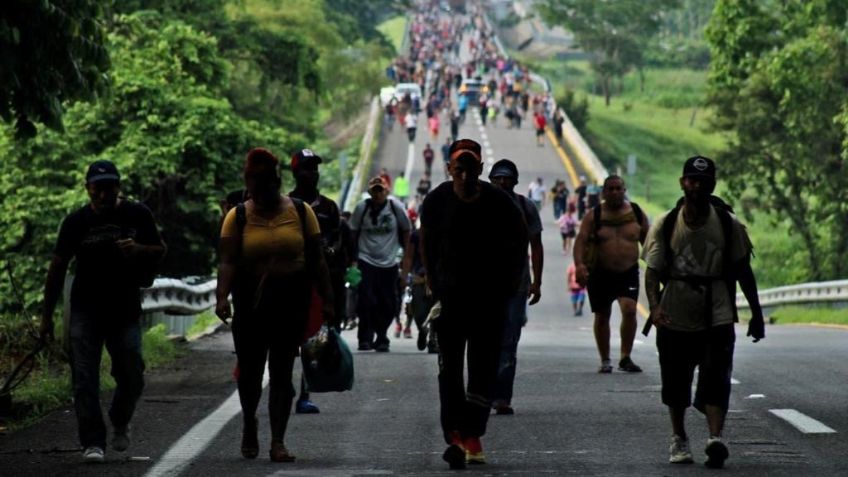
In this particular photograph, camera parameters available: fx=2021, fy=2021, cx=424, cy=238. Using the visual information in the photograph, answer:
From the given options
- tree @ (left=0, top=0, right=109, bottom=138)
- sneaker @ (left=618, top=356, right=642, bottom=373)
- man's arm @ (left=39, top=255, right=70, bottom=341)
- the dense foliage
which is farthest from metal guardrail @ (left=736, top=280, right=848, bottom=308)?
man's arm @ (left=39, top=255, right=70, bottom=341)

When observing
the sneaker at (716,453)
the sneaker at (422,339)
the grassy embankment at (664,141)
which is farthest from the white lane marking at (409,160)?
the sneaker at (716,453)

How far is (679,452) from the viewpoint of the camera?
9.90m

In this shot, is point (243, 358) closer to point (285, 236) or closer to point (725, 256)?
point (285, 236)

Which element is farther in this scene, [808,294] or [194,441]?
[808,294]

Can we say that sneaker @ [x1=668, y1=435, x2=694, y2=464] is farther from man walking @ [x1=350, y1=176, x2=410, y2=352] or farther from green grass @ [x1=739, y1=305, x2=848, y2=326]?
green grass @ [x1=739, y1=305, x2=848, y2=326]

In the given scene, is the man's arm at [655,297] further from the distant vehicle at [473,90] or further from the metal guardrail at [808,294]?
the distant vehicle at [473,90]

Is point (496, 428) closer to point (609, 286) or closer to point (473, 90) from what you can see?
point (609, 286)

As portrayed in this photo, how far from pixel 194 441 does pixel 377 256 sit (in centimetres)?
819

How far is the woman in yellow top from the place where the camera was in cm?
1020

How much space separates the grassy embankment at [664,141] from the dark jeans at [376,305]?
14158 mm

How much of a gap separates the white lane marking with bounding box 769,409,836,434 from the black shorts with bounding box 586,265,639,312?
376 centimetres

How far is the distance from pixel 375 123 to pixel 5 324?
6820 centimetres

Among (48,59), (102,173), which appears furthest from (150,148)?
(102,173)

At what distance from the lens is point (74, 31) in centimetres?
1439
